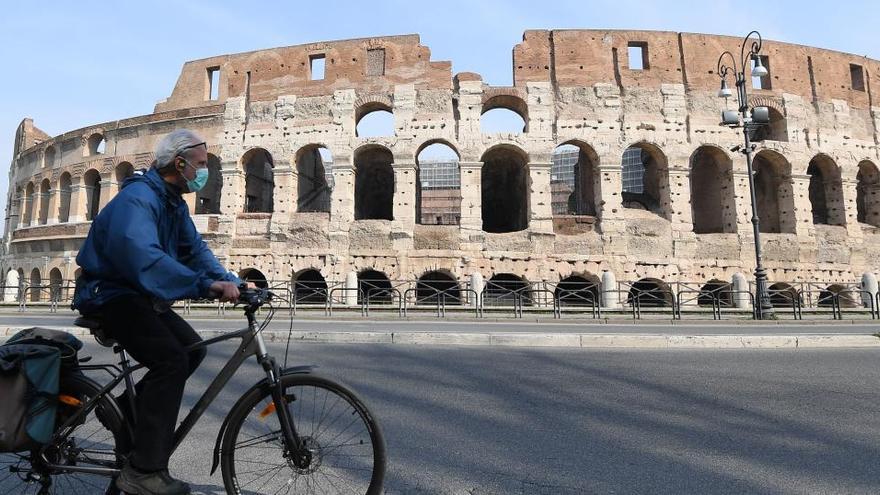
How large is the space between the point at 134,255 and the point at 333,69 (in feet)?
66.0

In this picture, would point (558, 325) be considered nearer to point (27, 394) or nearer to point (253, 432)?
point (253, 432)

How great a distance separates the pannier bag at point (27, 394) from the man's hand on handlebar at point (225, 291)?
691 mm

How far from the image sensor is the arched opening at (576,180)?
1986 cm

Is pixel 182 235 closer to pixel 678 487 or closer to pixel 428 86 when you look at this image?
pixel 678 487

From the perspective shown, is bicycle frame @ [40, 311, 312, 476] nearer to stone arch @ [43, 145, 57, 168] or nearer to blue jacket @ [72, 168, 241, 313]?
blue jacket @ [72, 168, 241, 313]

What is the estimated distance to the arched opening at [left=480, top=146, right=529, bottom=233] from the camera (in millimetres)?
20359

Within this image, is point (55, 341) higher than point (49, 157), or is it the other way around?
point (49, 157)

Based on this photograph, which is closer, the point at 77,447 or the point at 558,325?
the point at 77,447

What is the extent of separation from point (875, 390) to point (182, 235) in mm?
6145

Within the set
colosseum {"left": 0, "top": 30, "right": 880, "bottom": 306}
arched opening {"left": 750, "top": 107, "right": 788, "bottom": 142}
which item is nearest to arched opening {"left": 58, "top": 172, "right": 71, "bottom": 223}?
colosseum {"left": 0, "top": 30, "right": 880, "bottom": 306}

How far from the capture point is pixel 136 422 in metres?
1.92

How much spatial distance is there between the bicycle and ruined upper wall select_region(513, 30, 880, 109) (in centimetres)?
1914

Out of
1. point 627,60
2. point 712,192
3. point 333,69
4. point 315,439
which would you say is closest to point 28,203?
point 333,69

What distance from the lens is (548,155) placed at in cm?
1888
